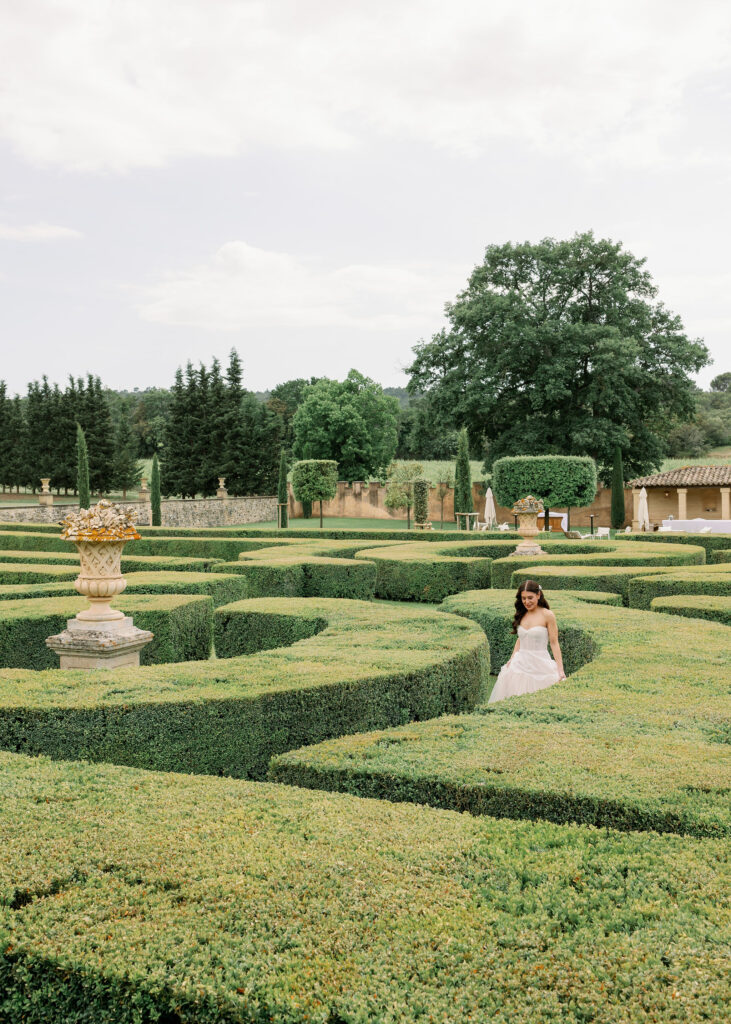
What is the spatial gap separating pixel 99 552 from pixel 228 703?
3.55 metres

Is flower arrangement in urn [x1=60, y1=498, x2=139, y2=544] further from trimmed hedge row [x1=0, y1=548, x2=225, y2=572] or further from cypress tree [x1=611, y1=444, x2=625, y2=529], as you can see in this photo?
cypress tree [x1=611, y1=444, x2=625, y2=529]

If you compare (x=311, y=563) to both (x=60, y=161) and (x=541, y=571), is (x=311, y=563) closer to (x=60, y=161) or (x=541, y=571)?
(x=541, y=571)

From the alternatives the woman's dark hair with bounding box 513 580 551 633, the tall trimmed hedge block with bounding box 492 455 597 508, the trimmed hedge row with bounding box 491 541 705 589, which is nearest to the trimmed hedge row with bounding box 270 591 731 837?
the woman's dark hair with bounding box 513 580 551 633

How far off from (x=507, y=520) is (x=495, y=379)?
899 centimetres

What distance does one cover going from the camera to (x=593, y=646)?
8.52 m

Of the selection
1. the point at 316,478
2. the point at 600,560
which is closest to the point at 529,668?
the point at 600,560

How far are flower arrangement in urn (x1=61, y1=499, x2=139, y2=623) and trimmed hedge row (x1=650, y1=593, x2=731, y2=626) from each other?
7.21 m

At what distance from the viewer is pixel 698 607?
10.4 metres

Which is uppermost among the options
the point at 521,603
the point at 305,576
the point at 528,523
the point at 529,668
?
the point at 528,523

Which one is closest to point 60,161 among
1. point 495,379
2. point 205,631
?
point 205,631

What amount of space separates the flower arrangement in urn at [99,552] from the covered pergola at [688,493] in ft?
114

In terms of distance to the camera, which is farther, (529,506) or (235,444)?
(235,444)

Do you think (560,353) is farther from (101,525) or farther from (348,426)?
(101,525)

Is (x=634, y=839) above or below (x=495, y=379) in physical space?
below
